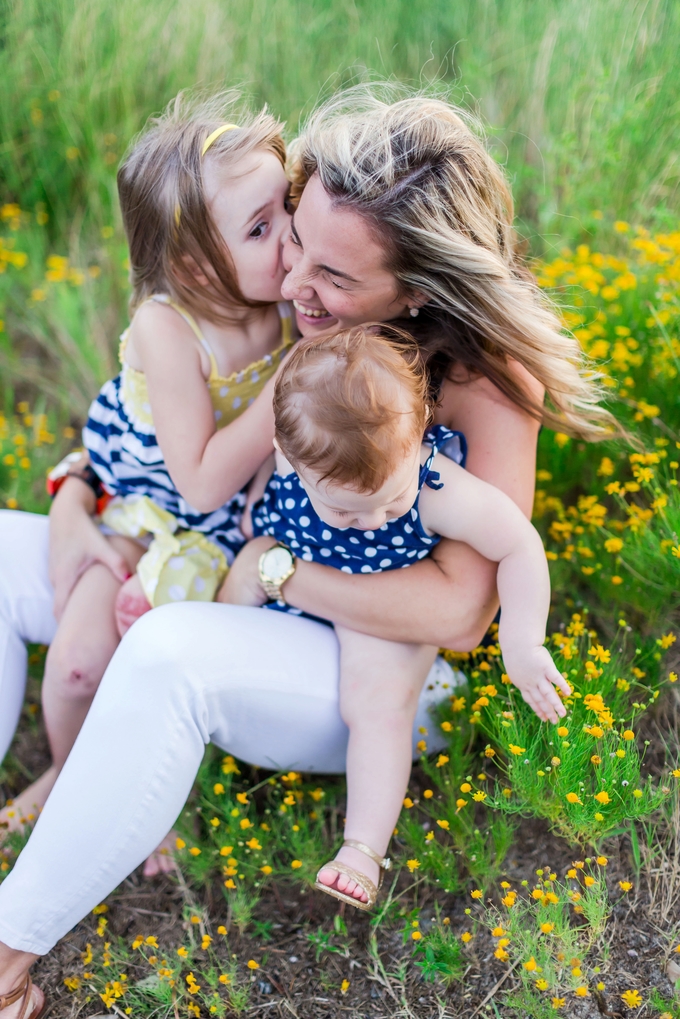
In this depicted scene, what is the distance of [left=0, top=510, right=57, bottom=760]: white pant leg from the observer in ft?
7.06

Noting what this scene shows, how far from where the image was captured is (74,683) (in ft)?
7.00

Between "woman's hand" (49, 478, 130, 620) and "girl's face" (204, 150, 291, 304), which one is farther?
"woman's hand" (49, 478, 130, 620)

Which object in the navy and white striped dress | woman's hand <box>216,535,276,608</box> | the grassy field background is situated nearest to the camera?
the grassy field background

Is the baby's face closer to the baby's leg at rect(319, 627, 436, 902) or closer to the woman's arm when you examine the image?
the woman's arm

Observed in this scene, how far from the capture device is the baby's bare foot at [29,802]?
2266mm

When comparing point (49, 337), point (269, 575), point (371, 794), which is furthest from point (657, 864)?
point (49, 337)

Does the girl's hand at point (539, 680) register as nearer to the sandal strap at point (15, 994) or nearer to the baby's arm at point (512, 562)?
the baby's arm at point (512, 562)

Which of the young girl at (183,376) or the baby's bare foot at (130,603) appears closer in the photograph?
the young girl at (183,376)

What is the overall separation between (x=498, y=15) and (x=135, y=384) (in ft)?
9.60

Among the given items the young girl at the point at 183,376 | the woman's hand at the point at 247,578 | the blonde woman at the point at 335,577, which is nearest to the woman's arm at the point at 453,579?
the blonde woman at the point at 335,577

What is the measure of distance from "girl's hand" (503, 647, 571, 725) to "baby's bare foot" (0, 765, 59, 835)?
1.27 meters

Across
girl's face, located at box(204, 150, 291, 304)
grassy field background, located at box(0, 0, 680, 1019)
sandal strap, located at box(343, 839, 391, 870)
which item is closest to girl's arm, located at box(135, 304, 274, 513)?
girl's face, located at box(204, 150, 291, 304)

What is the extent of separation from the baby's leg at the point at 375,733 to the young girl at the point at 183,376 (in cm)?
51

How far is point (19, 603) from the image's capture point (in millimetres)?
2238
